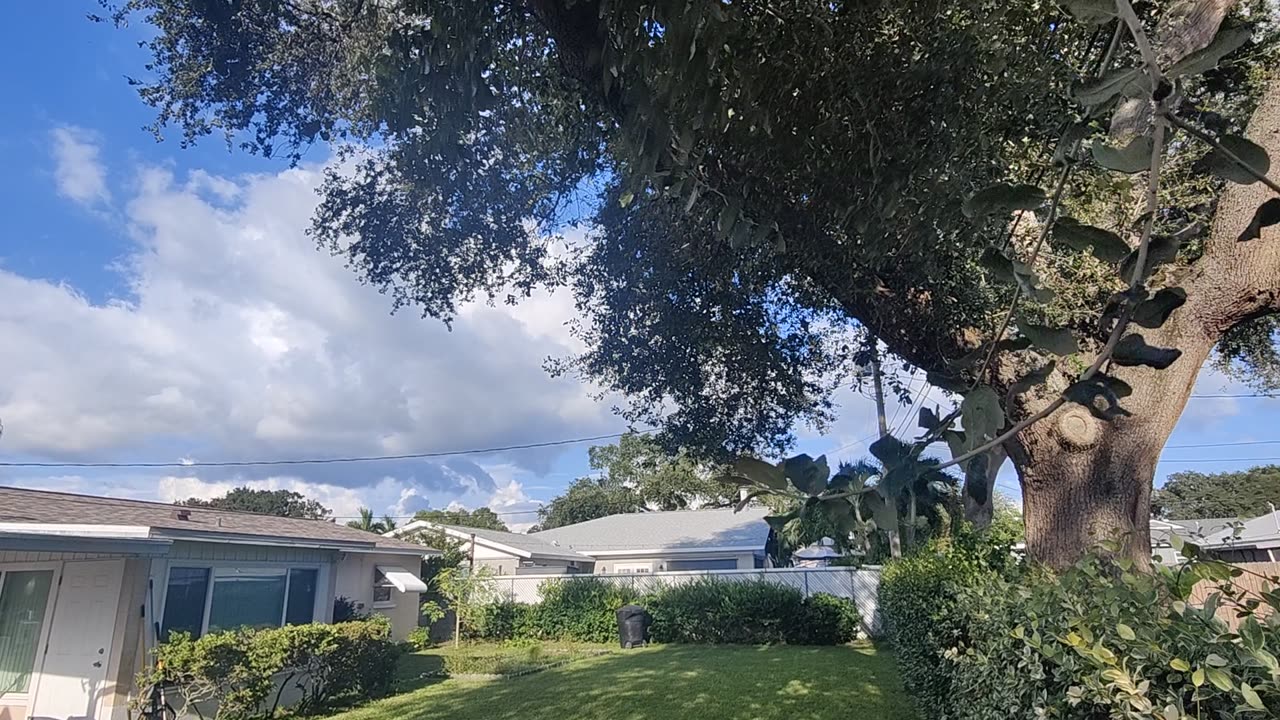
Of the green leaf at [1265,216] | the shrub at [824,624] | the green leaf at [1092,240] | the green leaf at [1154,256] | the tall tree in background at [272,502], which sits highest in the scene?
the tall tree in background at [272,502]

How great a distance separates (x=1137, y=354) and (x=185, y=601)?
11.8m

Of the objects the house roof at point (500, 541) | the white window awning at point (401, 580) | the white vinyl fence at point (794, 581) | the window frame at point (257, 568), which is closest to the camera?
the window frame at point (257, 568)

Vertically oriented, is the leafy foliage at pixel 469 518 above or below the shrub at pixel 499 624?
above

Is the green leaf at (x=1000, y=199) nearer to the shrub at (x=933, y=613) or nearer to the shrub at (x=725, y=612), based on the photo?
the shrub at (x=933, y=613)

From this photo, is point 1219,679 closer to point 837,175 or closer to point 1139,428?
point 837,175

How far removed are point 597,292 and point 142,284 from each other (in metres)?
11.0

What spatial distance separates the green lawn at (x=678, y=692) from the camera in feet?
29.5

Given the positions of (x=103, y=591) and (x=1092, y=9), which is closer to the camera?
(x=1092, y=9)

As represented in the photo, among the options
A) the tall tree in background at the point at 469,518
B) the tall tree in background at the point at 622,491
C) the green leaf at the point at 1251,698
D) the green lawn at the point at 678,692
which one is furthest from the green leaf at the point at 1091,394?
the tall tree in background at the point at 469,518

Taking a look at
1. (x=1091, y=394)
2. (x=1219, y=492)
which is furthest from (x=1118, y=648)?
(x=1219, y=492)

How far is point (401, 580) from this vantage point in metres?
15.1

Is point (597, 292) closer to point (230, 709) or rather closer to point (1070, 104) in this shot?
point (1070, 104)

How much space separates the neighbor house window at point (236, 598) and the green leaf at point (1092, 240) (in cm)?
1152

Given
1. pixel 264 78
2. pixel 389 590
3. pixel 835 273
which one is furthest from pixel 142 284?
pixel 835 273
